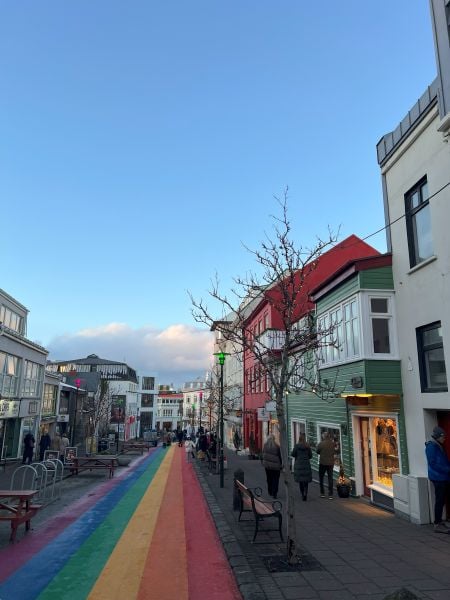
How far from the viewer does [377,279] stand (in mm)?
12055

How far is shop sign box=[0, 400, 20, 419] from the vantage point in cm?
2300

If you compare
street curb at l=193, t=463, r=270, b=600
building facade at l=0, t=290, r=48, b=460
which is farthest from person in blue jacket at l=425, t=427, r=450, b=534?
building facade at l=0, t=290, r=48, b=460

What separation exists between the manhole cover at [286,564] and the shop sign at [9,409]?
1975 centimetres

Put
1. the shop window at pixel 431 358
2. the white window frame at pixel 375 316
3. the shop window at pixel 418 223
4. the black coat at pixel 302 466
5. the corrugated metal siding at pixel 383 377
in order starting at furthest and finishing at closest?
the black coat at pixel 302 466 → the white window frame at pixel 375 316 → the corrugated metal siding at pixel 383 377 → the shop window at pixel 418 223 → the shop window at pixel 431 358

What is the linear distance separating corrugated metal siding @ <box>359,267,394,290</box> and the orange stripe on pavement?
7.30m

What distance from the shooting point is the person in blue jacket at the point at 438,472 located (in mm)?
8859

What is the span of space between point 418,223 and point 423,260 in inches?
39.7

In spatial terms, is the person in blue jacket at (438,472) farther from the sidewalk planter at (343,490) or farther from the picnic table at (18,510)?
the picnic table at (18,510)

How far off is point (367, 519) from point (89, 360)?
8240cm

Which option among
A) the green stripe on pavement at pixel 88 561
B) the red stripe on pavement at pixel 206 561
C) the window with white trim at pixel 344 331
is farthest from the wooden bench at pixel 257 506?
the window with white trim at pixel 344 331

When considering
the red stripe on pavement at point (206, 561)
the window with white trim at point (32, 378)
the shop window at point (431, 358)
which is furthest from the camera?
the window with white trim at point (32, 378)

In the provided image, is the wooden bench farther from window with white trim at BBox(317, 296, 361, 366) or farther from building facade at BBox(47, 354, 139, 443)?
building facade at BBox(47, 354, 139, 443)

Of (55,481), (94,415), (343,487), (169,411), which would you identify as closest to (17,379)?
(55,481)

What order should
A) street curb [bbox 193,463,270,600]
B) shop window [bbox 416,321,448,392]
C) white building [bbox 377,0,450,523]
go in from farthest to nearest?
shop window [bbox 416,321,448,392] < white building [bbox 377,0,450,523] < street curb [bbox 193,463,270,600]
